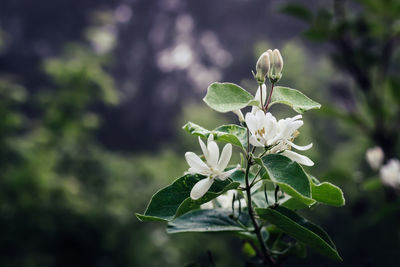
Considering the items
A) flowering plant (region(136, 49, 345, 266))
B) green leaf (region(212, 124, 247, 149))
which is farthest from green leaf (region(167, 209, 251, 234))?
green leaf (region(212, 124, 247, 149))

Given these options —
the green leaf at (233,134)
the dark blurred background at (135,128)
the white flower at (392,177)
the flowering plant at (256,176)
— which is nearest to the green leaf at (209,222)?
the flowering plant at (256,176)

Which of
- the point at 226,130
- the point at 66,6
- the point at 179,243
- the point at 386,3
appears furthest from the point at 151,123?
the point at 226,130

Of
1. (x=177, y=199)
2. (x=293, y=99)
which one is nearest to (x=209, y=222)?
(x=177, y=199)

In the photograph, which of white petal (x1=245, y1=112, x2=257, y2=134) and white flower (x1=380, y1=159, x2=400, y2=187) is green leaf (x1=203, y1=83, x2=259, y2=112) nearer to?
white petal (x1=245, y1=112, x2=257, y2=134)

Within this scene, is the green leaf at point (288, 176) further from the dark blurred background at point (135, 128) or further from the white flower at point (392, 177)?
the white flower at point (392, 177)

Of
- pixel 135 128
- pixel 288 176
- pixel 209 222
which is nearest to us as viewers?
pixel 288 176

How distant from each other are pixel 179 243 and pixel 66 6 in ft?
27.6

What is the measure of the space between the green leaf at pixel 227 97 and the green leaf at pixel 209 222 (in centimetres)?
16

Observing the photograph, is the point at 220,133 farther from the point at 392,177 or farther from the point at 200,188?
the point at 392,177

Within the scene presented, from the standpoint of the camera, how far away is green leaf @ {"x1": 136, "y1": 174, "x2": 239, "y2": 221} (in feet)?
1.40

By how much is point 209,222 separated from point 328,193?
17 cm

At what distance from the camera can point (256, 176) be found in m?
0.46

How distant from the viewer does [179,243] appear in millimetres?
4621

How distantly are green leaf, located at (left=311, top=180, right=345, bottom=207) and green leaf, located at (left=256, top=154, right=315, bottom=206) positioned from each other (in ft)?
0.11
